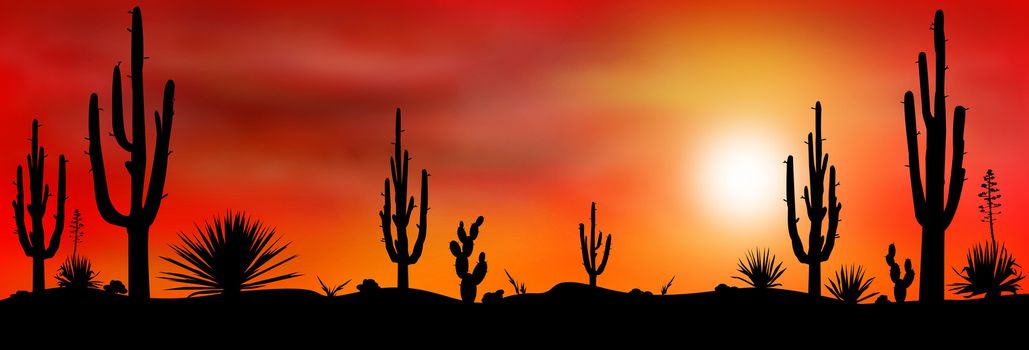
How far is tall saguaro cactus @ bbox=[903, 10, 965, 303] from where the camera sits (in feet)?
50.4

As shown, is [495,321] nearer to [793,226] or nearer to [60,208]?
[793,226]

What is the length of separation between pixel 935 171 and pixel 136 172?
10.9 m

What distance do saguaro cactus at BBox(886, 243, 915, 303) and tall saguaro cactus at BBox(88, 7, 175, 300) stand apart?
18.1m

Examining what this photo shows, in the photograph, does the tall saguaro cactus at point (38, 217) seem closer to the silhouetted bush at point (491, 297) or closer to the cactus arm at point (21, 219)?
the cactus arm at point (21, 219)

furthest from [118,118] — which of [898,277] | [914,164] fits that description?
[898,277]

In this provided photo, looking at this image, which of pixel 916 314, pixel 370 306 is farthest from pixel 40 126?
pixel 916 314

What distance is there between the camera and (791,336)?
631 inches

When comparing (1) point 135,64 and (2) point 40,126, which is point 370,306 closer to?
(1) point 135,64

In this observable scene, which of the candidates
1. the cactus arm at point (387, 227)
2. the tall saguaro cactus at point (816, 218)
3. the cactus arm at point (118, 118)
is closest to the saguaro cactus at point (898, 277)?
the tall saguaro cactus at point (816, 218)

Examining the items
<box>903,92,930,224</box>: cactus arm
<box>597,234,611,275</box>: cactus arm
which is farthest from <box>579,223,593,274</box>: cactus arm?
<box>903,92,930,224</box>: cactus arm

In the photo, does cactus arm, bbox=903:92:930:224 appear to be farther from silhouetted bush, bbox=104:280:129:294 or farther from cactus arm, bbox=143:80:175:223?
silhouetted bush, bbox=104:280:129:294

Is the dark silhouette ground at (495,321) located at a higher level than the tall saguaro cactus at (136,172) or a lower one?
lower

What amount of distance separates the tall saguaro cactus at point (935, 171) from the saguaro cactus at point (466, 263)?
7.86 m

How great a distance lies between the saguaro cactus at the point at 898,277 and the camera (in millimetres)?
25562
